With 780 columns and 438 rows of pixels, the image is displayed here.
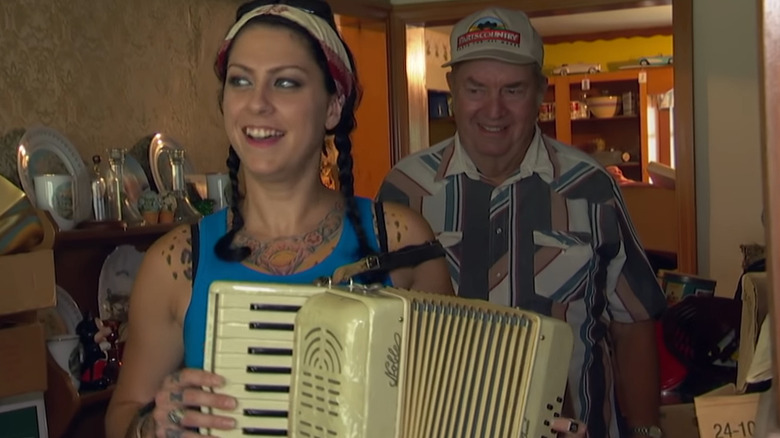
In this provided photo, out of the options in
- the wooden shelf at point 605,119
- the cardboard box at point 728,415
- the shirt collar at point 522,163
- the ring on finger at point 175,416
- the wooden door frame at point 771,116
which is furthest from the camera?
the wooden shelf at point 605,119

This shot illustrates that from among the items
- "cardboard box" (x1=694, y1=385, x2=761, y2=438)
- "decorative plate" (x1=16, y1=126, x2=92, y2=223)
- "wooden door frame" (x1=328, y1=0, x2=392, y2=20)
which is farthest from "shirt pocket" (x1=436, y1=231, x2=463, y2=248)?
"wooden door frame" (x1=328, y1=0, x2=392, y2=20)

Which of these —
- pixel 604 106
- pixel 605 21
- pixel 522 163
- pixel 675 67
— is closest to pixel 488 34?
pixel 522 163

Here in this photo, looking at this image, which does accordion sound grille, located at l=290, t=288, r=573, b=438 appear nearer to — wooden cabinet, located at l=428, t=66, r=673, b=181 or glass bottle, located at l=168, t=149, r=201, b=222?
glass bottle, located at l=168, t=149, r=201, b=222

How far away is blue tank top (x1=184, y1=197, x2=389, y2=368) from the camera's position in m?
1.37

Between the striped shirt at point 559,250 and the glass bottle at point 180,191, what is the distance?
2.57ft

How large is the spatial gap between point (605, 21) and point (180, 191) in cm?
497

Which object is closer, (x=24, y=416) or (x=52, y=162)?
(x=24, y=416)

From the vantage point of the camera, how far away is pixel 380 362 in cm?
107

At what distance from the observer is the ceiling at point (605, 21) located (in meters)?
6.49

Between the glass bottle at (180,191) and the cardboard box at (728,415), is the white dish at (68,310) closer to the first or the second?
the glass bottle at (180,191)

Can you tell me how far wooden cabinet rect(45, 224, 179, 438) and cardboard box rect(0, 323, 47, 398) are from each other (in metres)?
0.20

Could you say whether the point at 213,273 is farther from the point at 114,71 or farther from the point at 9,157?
the point at 114,71

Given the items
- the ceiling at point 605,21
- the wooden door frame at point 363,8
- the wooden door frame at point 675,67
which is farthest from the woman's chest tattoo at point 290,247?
the ceiling at point 605,21

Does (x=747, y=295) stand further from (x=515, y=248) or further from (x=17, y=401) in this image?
(x=17, y=401)
